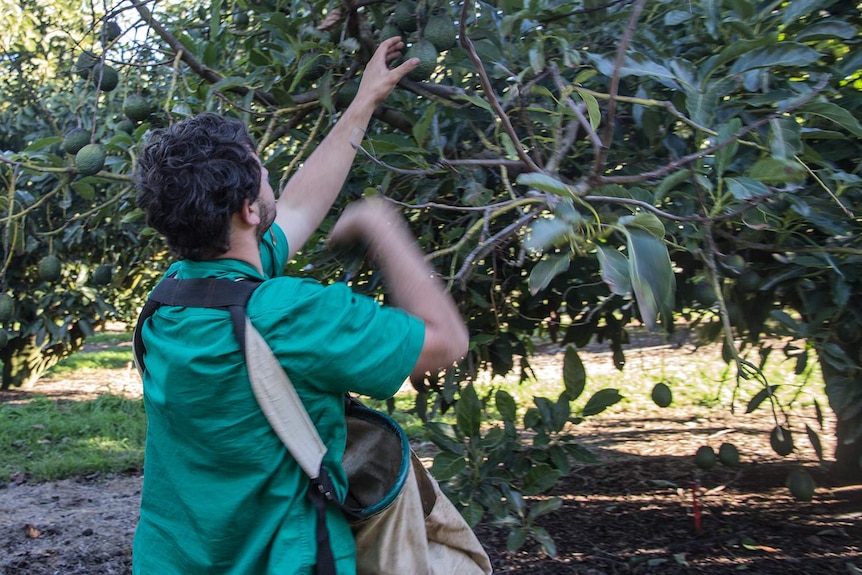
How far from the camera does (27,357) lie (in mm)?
6688

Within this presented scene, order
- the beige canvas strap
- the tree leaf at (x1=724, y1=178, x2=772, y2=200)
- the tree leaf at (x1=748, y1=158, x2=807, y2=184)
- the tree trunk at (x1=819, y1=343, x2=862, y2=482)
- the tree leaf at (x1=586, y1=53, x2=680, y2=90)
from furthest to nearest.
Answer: the tree trunk at (x1=819, y1=343, x2=862, y2=482)
the tree leaf at (x1=586, y1=53, x2=680, y2=90)
the tree leaf at (x1=724, y1=178, x2=772, y2=200)
the tree leaf at (x1=748, y1=158, x2=807, y2=184)
the beige canvas strap

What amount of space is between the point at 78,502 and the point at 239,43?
99.5 inches

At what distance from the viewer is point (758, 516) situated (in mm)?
3361

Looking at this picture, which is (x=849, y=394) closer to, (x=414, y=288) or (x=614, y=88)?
(x=614, y=88)

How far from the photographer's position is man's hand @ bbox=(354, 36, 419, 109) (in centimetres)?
173

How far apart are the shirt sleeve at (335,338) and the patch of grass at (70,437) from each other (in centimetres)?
405

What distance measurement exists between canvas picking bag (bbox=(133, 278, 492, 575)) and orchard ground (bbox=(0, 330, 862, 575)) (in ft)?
5.67

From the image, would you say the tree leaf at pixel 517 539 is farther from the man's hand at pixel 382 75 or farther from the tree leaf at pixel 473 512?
the man's hand at pixel 382 75

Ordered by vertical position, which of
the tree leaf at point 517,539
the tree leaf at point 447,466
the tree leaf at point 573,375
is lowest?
the tree leaf at point 517,539

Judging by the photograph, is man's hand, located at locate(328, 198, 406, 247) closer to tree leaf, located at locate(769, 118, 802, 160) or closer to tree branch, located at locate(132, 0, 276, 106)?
tree leaf, located at locate(769, 118, 802, 160)

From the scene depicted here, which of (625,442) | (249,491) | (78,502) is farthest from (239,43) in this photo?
(625,442)

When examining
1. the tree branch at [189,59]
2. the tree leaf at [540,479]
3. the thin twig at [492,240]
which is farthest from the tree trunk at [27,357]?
the thin twig at [492,240]

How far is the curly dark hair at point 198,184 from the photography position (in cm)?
118

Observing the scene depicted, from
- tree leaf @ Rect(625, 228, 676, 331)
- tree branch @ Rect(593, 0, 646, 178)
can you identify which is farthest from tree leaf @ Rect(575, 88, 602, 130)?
tree leaf @ Rect(625, 228, 676, 331)
